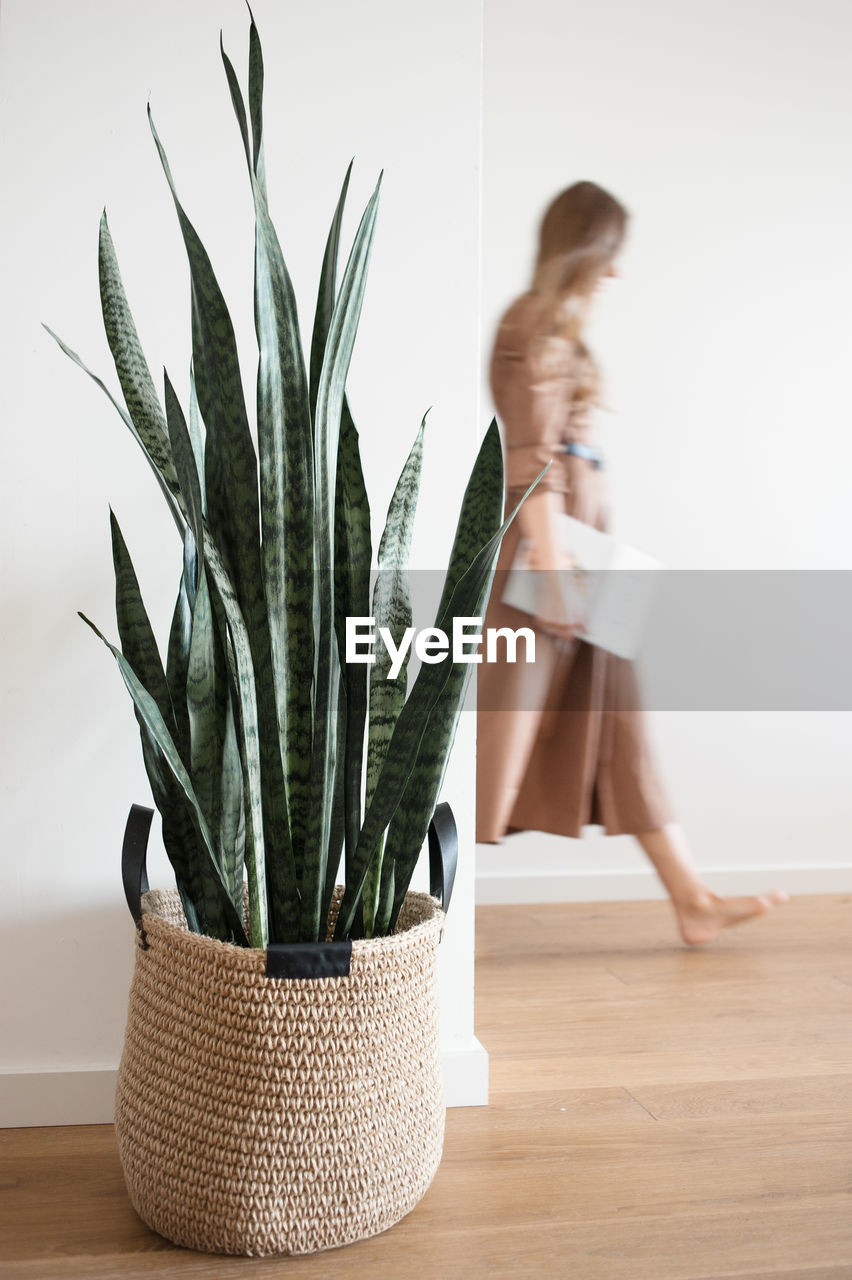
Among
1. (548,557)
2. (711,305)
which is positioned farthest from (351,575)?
(711,305)

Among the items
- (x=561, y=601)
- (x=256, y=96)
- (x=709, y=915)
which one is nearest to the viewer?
(x=256, y=96)

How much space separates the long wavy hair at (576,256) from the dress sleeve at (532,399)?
0.12 ft

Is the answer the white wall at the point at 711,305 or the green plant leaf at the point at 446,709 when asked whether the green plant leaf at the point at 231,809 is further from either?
the white wall at the point at 711,305

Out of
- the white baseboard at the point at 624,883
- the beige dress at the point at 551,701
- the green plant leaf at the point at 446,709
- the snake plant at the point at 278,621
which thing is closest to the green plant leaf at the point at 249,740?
the snake plant at the point at 278,621

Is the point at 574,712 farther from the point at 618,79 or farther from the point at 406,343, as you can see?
the point at 618,79

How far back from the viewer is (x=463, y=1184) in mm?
1012

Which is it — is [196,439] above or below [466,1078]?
above

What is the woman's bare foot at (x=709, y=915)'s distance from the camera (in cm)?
187

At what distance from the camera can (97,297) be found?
1.13 m

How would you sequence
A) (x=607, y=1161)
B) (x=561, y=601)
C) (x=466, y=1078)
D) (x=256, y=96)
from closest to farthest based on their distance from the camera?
(x=256, y=96)
(x=607, y=1161)
(x=466, y=1078)
(x=561, y=601)

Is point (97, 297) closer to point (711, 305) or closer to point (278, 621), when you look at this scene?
point (278, 621)

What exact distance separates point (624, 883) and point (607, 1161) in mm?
1154

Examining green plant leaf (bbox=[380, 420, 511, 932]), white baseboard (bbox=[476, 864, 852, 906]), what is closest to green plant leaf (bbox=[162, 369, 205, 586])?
green plant leaf (bbox=[380, 420, 511, 932])

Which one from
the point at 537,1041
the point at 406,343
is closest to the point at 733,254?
the point at 406,343
